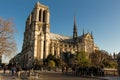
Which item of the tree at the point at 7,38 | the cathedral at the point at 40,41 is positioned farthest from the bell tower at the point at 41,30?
the tree at the point at 7,38

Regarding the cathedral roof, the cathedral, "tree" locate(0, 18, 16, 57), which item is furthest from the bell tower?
"tree" locate(0, 18, 16, 57)

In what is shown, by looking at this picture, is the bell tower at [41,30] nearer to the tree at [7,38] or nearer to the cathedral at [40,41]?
the cathedral at [40,41]

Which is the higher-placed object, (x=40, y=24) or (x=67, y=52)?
(x=40, y=24)

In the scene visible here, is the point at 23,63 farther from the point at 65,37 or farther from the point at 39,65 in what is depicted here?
the point at 65,37

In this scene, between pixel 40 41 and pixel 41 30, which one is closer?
pixel 40 41

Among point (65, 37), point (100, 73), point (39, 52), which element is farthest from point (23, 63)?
point (100, 73)

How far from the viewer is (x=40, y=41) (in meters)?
116

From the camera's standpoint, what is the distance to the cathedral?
→ 11427 centimetres

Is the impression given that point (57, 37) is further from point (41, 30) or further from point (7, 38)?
point (7, 38)

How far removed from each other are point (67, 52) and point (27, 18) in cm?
3939

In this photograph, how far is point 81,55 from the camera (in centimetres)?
9381

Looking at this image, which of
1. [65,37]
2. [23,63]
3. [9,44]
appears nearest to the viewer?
[9,44]

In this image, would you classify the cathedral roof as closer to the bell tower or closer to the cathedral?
the cathedral

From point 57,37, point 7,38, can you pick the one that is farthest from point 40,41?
point 7,38
